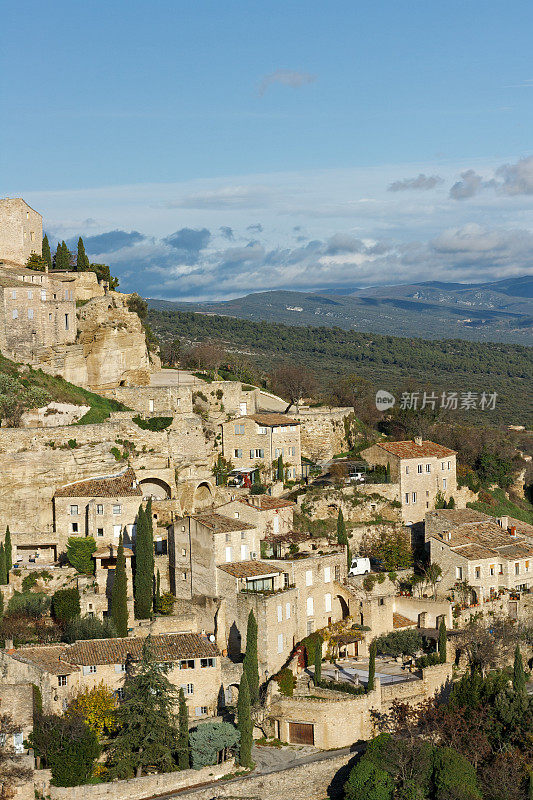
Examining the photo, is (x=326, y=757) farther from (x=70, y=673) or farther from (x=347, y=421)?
(x=347, y=421)

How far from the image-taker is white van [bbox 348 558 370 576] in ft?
176

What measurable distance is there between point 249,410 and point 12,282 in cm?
1611

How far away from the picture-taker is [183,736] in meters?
39.9

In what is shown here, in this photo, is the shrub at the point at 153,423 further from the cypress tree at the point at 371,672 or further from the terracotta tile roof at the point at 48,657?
the cypress tree at the point at 371,672

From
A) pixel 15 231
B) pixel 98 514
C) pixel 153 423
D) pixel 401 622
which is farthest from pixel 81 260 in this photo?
pixel 401 622

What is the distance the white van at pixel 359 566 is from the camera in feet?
176

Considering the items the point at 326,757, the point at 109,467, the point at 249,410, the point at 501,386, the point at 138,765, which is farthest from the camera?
the point at 501,386

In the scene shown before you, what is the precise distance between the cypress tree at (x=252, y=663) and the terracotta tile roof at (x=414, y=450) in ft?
65.1

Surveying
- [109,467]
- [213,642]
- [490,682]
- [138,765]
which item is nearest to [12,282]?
[109,467]

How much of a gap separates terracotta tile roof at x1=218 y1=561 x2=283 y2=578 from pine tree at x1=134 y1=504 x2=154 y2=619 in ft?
10.9

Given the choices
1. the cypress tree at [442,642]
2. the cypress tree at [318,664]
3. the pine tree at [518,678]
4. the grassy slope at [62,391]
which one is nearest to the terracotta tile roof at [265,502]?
the cypress tree at [318,664]

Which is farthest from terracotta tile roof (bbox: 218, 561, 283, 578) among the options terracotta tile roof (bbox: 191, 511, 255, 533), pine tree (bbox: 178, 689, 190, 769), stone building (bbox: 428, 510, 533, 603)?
stone building (bbox: 428, 510, 533, 603)

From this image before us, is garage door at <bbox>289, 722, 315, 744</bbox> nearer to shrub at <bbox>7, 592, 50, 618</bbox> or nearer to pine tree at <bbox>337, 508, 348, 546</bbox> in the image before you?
pine tree at <bbox>337, 508, 348, 546</bbox>

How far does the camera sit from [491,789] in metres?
40.5
